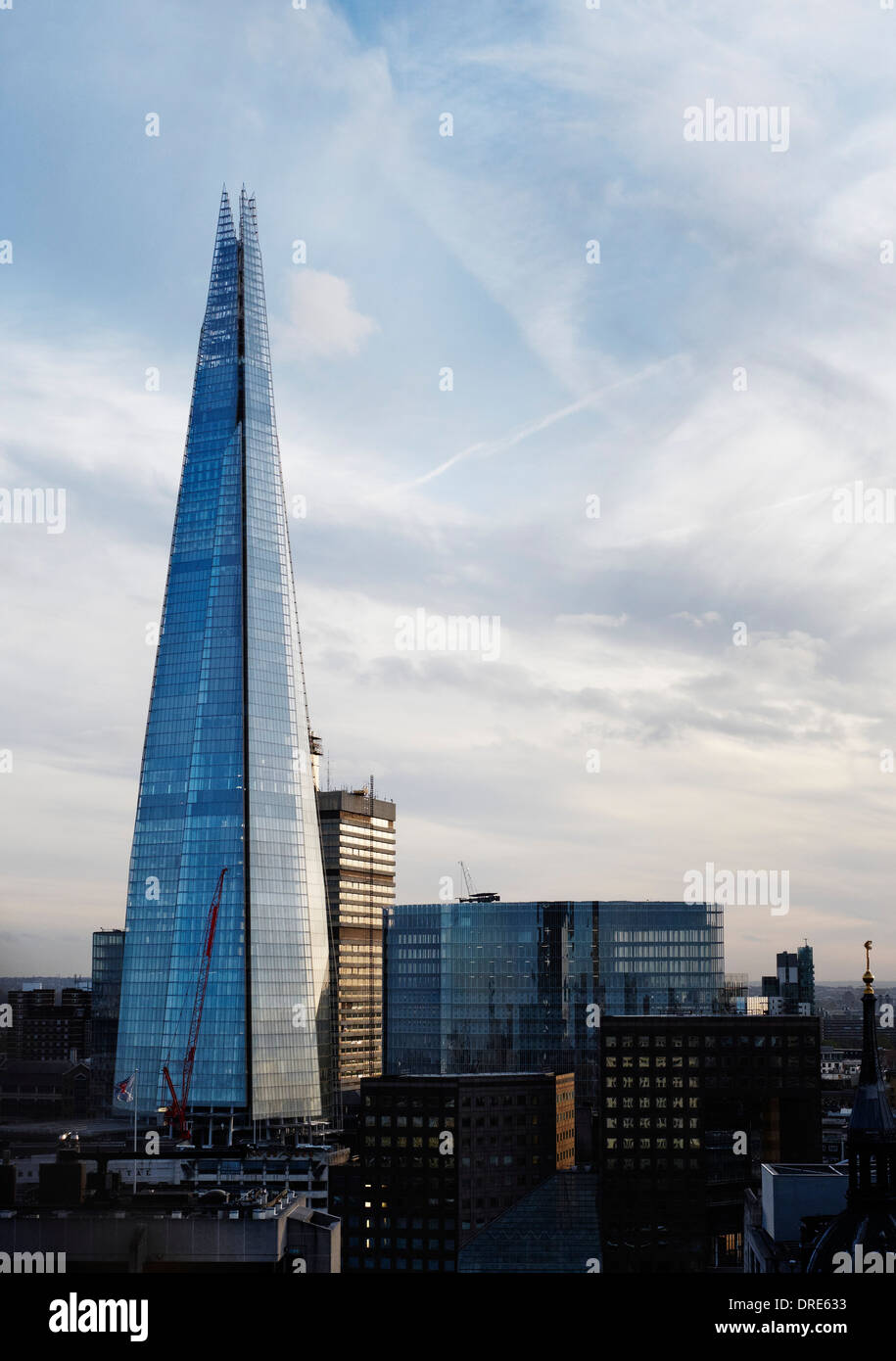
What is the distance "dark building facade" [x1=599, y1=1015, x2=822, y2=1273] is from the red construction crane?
65331 mm

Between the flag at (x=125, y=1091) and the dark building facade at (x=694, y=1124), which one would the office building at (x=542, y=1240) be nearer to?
the dark building facade at (x=694, y=1124)

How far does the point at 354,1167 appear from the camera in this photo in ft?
516

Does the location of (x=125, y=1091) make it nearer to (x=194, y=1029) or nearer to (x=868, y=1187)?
(x=194, y=1029)

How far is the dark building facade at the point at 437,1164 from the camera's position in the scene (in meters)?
155

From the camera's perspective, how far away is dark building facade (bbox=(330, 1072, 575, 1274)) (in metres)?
155

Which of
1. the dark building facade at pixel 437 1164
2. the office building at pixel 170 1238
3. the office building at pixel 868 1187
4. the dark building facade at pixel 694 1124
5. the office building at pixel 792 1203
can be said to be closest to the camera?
the office building at pixel 170 1238

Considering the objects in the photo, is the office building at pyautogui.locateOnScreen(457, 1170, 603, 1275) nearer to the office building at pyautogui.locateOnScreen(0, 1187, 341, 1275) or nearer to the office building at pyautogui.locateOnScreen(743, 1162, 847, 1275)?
the office building at pyautogui.locateOnScreen(743, 1162, 847, 1275)

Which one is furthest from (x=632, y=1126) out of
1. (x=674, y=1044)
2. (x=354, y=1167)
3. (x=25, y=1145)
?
(x=25, y=1145)

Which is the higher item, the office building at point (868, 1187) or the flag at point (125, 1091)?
the office building at point (868, 1187)

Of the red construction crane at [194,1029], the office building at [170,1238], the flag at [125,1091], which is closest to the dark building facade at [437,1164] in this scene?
the flag at [125,1091]

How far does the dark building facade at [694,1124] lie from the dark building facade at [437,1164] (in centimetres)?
2082
